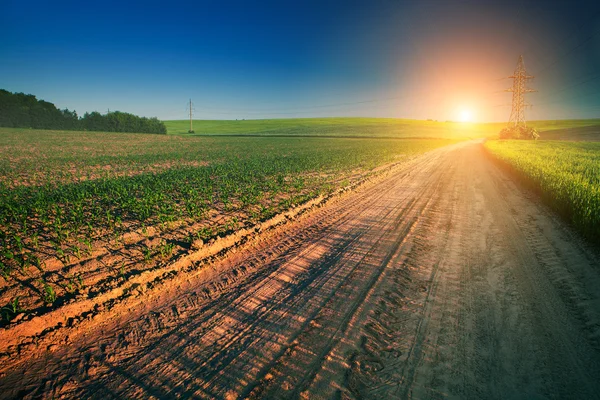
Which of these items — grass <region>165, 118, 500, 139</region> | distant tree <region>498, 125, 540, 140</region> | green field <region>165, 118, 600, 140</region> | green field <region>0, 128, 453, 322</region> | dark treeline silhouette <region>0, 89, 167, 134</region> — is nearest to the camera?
green field <region>0, 128, 453, 322</region>

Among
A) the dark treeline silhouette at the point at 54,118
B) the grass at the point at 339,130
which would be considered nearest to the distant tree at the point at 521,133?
the grass at the point at 339,130

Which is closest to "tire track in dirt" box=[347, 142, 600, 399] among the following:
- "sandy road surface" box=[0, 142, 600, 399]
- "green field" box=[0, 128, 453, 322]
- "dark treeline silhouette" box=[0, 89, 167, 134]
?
"sandy road surface" box=[0, 142, 600, 399]

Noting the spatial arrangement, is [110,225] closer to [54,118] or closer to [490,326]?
[490,326]

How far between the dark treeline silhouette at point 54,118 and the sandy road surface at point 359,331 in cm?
9319

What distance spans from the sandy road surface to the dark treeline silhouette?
9319 centimetres

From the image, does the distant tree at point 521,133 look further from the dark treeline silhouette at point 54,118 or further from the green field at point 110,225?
the dark treeline silhouette at point 54,118

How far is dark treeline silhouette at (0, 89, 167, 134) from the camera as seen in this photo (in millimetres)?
69875

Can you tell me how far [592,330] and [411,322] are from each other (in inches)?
91.0

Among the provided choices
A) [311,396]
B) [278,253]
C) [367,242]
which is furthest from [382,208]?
[311,396]

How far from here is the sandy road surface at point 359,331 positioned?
9.46 ft

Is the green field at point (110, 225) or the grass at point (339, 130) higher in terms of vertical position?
the grass at point (339, 130)

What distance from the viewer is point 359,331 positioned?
361 centimetres

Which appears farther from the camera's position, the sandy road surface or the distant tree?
the distant tree

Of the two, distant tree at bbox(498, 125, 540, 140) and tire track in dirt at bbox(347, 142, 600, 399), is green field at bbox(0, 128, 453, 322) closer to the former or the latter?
tire track in dirt at bbox(347, 142, 600, 399)
